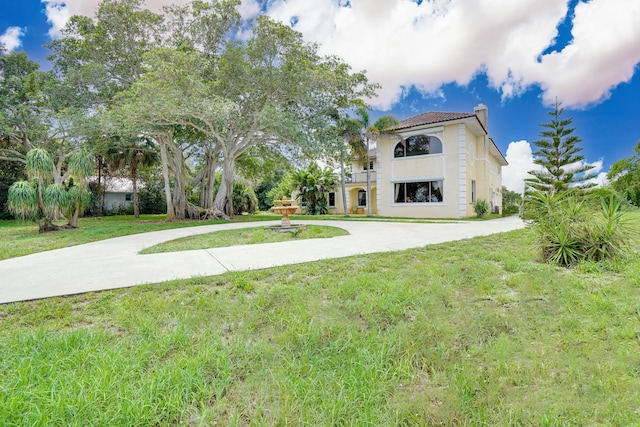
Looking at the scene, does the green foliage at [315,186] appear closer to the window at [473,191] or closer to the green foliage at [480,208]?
Answer: the window at [473,191]

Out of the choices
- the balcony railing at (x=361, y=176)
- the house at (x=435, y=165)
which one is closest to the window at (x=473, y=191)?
the house at (x=435, y=165)

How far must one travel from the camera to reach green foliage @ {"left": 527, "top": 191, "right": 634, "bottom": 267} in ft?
14.5

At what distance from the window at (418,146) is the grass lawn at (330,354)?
1515cm

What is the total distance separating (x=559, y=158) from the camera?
20484 millimetres

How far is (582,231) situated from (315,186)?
64.6 ft

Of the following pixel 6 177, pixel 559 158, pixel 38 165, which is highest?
pixel 559 158

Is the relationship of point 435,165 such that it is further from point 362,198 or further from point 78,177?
point 78,177

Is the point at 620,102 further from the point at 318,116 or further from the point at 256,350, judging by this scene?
the point at 256,350

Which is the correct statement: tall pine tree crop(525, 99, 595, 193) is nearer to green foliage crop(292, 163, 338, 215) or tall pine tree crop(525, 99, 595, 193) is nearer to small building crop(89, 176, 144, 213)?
green foliage crop(292, 163, 338, 215)

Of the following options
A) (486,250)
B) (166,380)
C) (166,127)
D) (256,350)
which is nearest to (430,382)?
(256,350)

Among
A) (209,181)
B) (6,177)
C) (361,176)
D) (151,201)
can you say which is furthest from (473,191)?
(6,177)

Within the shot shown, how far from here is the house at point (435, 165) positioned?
16734mm

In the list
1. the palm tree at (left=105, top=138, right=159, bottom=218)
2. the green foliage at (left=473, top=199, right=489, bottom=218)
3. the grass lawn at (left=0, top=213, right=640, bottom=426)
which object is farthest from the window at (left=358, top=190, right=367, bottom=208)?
the grass lawn at (left=0, top=213, right=640, bottom=426)

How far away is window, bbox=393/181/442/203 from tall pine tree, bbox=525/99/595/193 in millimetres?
7727
